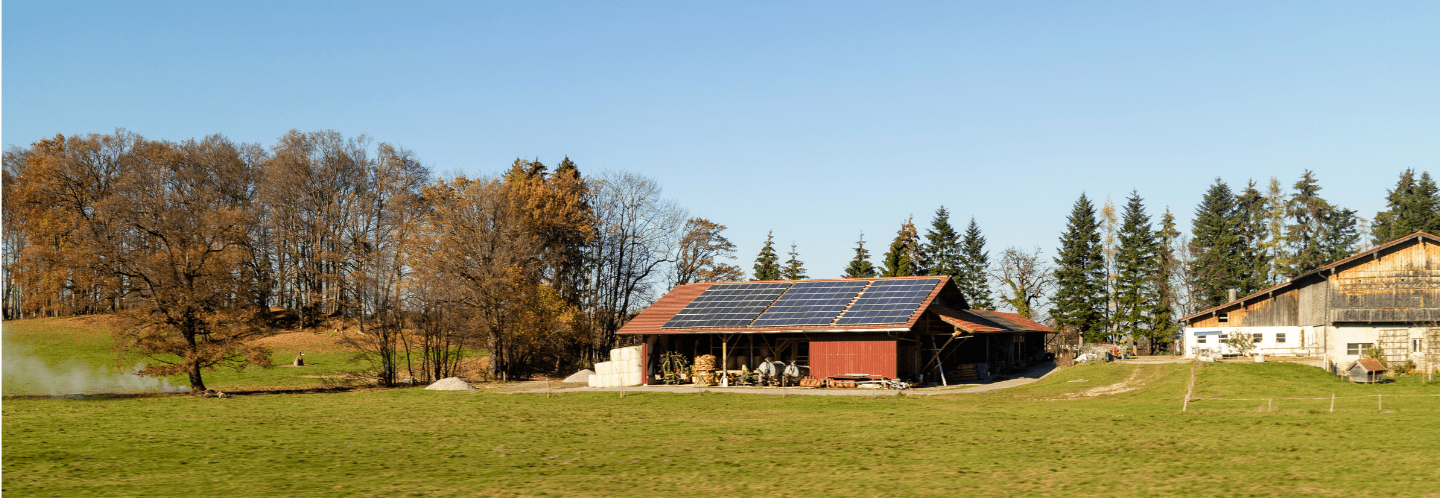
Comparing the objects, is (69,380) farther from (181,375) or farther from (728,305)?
(728,305)

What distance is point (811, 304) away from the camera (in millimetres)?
45844

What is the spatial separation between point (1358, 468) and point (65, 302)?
251ft

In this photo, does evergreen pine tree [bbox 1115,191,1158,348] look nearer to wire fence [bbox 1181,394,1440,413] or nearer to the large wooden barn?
the large wooden barn

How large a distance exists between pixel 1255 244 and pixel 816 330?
65524 millimetres

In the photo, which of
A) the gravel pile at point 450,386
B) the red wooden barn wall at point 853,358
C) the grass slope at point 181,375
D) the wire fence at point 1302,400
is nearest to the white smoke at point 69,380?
the grass slope at point 181,375

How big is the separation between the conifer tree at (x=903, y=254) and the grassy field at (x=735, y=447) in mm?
52353

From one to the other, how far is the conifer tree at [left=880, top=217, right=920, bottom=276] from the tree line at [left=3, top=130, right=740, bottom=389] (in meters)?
22.7

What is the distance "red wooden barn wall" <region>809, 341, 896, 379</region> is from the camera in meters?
41.7

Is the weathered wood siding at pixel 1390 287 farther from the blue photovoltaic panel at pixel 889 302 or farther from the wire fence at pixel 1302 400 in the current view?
the blue photovoltaic panel at pixel 889 302

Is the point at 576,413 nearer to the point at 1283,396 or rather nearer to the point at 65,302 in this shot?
the point at 1283,396

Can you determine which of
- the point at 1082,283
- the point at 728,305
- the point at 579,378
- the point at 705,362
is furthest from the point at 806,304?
the point at 1082,283

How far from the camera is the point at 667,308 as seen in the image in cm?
4859

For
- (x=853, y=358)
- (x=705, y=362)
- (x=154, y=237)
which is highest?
(x=154, y=237)

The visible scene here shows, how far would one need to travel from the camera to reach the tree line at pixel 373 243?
51.2m
